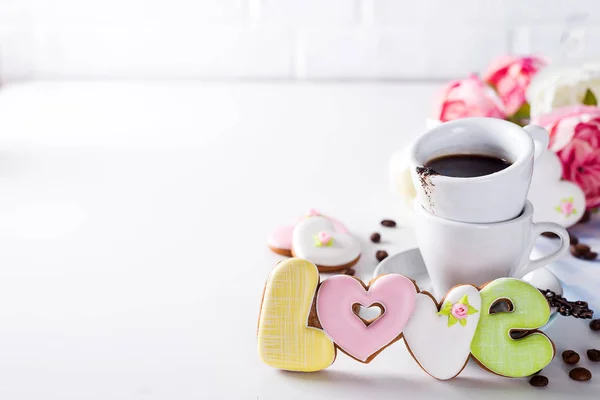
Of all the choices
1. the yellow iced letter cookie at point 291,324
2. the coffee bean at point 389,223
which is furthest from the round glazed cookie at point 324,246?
the yellow iced letter cookie at point 291,324

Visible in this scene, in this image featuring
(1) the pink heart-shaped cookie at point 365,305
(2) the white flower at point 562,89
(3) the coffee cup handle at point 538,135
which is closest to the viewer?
(1) the pink heart-shaped cookie at point 365,305

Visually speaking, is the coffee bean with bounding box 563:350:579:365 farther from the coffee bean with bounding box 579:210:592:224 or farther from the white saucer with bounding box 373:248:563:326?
the coffee bean with bounding box 579:210:592:224

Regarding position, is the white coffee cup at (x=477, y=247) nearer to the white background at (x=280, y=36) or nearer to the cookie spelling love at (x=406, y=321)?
the cookie spelling love at (x=406, y=321)

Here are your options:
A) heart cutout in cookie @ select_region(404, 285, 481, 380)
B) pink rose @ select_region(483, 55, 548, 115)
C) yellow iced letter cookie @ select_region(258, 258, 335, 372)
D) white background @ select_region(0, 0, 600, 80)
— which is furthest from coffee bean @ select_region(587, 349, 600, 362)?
white background @ select_region(0, 0, 600, 80)

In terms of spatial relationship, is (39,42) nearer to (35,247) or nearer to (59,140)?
(59,140)

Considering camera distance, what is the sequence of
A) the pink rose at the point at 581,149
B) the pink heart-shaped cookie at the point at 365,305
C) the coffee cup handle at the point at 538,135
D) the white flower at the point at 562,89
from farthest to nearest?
the white flower at the point at 562,89, the pink rose at the point at 581,149, the coffee cup handle at the point at 538,135, the pink heart-shaped cookie at the point at 365,305

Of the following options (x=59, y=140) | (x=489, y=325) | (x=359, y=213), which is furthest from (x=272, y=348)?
(x=59, y=140)

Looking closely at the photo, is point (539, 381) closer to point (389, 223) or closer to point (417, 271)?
point (417, 271)
